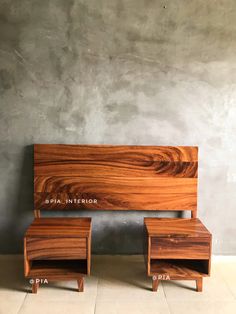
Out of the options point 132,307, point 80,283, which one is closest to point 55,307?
point 80,283

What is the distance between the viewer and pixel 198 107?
9.04 feet

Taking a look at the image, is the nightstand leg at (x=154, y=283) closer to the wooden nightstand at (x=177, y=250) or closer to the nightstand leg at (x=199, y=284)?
the wooden nightstand at (x=177, y=250)

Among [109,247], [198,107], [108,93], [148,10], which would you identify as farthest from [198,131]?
[109,247]

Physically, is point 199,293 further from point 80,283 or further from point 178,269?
point 80,283

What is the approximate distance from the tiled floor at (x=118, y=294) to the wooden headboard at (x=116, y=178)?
1.66ft

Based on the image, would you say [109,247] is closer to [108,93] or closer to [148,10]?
[108,93]

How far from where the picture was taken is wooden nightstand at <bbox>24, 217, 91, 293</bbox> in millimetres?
2316

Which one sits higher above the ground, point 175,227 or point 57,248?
point 175,227

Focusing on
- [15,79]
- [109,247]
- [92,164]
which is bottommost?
[109,247]

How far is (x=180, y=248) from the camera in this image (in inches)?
92.6

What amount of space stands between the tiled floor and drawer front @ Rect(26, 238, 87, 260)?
0.26 metres

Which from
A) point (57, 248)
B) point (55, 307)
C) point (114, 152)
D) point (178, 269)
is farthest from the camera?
point (114, 152)

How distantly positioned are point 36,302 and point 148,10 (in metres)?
2.17

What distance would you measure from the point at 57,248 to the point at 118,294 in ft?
1.67
